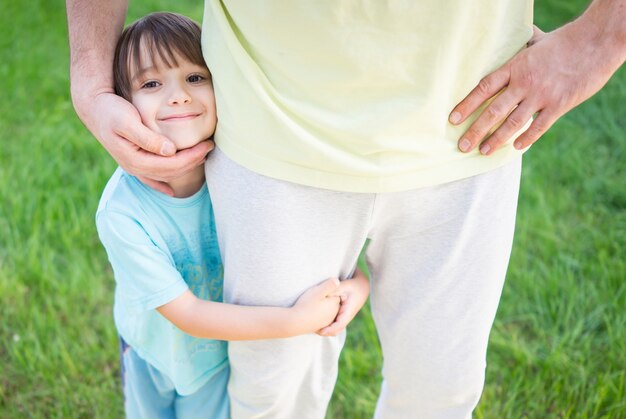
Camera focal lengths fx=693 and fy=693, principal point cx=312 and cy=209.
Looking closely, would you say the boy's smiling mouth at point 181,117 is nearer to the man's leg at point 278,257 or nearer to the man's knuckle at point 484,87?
the man's leg at point 278,257

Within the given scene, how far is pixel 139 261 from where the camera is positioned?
52.2 inches

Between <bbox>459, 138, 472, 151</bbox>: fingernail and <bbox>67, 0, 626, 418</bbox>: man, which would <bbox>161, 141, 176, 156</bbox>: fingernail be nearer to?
<bbox>67, 0, 626, 418</bbox>: man

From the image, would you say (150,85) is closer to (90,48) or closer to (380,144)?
(90,48)

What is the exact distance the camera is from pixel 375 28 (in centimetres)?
108

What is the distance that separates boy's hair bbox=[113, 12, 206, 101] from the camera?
1337 millimetres

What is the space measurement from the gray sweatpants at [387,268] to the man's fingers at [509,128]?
0.19 feet

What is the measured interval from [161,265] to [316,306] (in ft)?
Result: 1.02

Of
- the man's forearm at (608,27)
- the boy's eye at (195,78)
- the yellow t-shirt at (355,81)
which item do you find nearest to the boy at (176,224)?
the boy's eye at (195,78)

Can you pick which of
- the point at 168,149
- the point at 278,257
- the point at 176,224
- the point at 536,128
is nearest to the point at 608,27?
the point at 536,128

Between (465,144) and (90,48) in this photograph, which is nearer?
(465,144)

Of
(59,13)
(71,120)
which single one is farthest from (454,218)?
(59,13)

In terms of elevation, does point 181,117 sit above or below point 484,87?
below

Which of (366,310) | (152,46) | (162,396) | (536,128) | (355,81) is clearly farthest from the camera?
(366,310)

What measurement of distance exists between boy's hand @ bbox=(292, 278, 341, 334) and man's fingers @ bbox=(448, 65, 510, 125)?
40 cm
